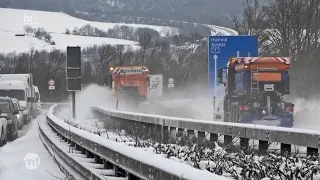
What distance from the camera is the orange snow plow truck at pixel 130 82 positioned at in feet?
132

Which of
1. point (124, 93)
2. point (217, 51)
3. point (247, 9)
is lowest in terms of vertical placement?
point (124, 93)

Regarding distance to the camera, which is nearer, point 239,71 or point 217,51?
point 239,71

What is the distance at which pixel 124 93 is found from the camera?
40.3 meters

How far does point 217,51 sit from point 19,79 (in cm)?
1626

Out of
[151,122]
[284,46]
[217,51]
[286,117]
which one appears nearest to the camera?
[151,122]

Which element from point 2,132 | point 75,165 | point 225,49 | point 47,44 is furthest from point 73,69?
point 47,44

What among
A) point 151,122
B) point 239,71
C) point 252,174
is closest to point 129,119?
point 151,122

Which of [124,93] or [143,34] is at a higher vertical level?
[143,34]

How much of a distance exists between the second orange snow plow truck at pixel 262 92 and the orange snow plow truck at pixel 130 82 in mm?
17796

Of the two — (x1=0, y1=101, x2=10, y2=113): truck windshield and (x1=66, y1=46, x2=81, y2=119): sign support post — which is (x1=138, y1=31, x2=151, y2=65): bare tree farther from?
(x1=0, y1=101, x2=10, y2=113): truck windshield

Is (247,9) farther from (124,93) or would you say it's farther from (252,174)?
(252,174)

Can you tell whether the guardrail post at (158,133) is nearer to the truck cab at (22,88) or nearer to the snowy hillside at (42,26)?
the truck cab at (22,88)

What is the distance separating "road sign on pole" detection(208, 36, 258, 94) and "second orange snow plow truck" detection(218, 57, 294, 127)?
4112 mm

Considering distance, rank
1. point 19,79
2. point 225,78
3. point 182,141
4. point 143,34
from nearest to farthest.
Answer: point 182,141, point 225,78, point 19,79, point 143,34
